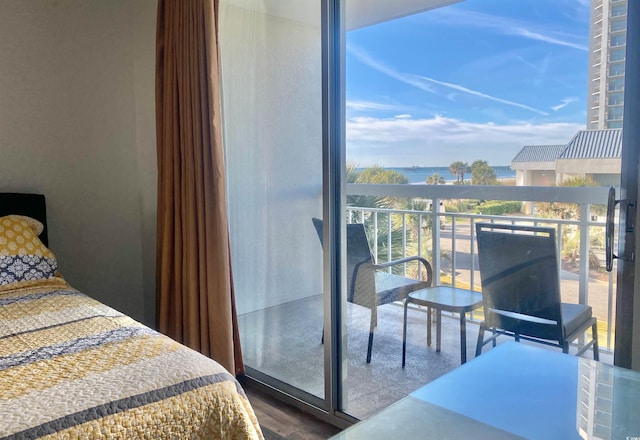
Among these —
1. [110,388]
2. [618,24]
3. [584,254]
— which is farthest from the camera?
[584,254]

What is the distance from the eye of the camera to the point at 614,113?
150 centimetres

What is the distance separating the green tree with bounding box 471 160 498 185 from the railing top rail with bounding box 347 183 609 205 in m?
0.02

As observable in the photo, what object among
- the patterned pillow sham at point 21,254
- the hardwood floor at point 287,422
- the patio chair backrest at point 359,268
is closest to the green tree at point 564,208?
the patio chair backrest at point 359,268

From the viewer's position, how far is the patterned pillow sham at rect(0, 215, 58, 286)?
2.37 meters

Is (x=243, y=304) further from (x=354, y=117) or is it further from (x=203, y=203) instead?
(x=354, y=117)

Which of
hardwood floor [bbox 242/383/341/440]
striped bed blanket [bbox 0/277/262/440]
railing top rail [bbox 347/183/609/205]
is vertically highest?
railing top rail [bbox 347/183/609/205]

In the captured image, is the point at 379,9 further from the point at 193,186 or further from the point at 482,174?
the point at 193,186

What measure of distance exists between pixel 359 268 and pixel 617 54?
4.33 ft

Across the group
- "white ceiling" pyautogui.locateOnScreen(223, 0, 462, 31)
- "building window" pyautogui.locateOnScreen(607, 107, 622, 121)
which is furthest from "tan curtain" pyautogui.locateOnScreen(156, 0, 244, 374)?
"building window" pyautogui.locateOnScreen(607, 107, 622, 121)

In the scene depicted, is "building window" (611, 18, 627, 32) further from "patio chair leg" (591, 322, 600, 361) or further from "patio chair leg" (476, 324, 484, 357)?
"patio chair leg" (476, 324, 484, 357)

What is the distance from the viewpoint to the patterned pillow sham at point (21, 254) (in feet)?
7.78

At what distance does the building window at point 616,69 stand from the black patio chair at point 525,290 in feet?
1.68

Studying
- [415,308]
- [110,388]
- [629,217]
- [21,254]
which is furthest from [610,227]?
[21,254]

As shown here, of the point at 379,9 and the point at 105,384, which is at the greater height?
the point at 379,9
